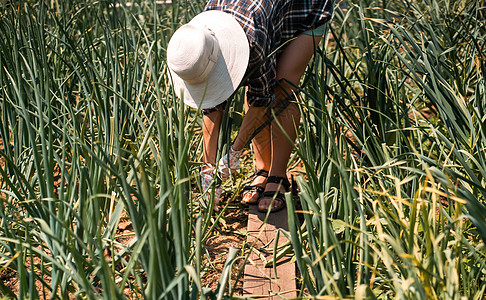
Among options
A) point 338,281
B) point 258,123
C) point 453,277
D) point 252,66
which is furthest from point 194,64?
point 453,277

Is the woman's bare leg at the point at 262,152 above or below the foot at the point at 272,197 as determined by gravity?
above

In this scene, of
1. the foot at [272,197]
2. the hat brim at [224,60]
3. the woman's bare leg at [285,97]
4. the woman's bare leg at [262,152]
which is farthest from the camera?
the woman's bare leg at [262,152]

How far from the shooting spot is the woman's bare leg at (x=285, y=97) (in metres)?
2.13

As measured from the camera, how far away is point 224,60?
1963mm

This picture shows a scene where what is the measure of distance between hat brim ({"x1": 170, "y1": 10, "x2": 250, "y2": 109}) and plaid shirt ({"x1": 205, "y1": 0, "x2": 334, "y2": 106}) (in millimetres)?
41

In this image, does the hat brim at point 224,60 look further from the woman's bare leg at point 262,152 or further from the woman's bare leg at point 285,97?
the woman's bare leg at point 262,152

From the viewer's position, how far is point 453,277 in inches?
43.4

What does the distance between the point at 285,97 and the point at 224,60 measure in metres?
0.34

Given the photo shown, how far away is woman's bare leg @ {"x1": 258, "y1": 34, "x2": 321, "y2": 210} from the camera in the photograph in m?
2.13

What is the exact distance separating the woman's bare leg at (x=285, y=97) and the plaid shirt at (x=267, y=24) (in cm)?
5

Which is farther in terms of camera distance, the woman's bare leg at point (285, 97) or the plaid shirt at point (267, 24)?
the woman's bare leg at point (285, 97)

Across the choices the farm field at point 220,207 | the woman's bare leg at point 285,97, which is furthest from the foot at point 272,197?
the farm field at point 220,207

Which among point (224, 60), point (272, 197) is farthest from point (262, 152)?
point (224, 60)

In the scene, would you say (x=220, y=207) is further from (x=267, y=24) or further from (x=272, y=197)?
(x=267, y=24)
